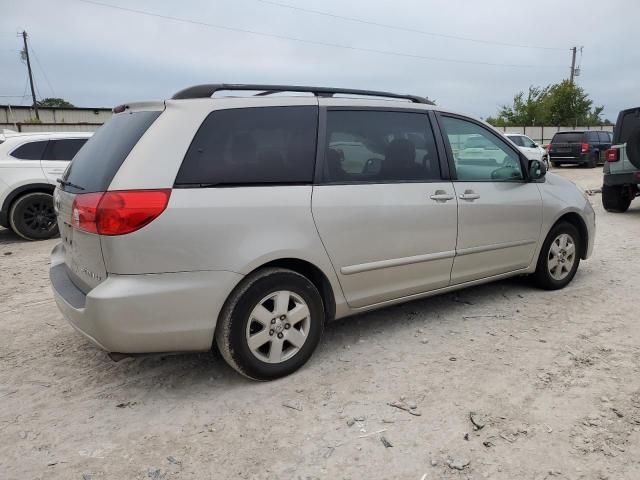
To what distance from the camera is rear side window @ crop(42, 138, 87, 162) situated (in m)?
8.20

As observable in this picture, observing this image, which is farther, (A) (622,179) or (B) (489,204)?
(A) (622,179)

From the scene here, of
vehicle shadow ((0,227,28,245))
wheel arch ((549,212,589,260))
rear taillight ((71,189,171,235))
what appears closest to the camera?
rear taillight ((71,189,171,235))

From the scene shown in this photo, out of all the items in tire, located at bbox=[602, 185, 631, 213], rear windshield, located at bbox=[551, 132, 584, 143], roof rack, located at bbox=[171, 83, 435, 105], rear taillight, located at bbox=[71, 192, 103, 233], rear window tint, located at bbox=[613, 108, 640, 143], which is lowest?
tire, located at bbox=[602, 185, 631, 213]

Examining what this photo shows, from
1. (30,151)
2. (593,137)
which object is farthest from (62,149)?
(593,137)

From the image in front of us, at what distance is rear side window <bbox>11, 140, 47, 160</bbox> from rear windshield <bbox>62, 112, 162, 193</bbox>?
551 cm

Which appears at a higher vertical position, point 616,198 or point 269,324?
point 616,198

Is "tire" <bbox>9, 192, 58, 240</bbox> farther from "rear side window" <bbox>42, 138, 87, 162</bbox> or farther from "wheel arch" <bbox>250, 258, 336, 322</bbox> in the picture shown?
"wheel arch" <bbox>250, 258, 336, 322</bbox>

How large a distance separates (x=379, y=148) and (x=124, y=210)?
1775 mm

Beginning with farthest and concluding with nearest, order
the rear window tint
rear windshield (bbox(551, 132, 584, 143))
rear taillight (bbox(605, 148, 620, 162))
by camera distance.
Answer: rear windshield (bbox(551, 132, 584, 143)), rear taillight (bbox(605, 148, 620, 162)), the rear window tint

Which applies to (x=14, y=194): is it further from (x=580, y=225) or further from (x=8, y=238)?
(x=580, y=225)

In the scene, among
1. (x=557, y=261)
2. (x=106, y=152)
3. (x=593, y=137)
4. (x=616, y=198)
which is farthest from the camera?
(x=593, y=137)

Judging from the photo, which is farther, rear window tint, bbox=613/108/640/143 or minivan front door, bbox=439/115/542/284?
rear window tint, bbox=613/108/640/143

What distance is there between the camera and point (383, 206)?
3463 mm

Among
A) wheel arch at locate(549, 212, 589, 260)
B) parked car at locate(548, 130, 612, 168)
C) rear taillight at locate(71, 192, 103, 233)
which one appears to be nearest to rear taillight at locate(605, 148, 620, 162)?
wheel arch at locate(549, 212, 589, 260)
